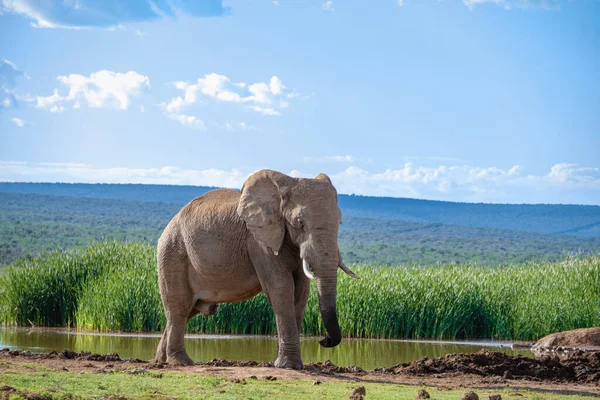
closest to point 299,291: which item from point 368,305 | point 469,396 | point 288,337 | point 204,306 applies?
point 288,337

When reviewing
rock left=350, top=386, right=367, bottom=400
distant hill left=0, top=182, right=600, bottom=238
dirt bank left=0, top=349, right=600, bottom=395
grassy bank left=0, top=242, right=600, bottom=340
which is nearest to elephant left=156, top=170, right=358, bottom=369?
dirt bank left=0, top=349, right=600, bottom=395

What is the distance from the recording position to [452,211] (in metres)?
149

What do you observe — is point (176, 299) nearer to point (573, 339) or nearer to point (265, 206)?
point (265, 206)

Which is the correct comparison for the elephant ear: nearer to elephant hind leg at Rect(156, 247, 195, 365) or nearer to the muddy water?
elephant hind leg at Rect(156, 247, 195, 365)

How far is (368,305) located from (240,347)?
4.14m

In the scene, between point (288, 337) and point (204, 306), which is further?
point (204, 306)

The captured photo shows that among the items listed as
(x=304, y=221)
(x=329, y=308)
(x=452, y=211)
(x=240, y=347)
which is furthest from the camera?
(x=452, y=211)

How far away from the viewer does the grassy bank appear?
69.3ft

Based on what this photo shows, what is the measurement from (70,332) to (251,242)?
32.2 ft

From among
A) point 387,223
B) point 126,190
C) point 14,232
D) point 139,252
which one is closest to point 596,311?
point 139,252

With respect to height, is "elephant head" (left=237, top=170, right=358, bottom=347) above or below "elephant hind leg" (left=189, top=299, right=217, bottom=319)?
above

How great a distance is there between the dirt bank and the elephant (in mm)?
581

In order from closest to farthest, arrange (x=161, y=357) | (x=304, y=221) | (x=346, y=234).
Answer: (x=304, y=221) → (x=161, y=357) → (x=346, y=234)

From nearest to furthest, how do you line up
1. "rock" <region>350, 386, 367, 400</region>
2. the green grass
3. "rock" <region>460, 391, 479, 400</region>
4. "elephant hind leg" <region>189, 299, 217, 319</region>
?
1. the green grass
2. "rock" <region>460, 391, 479, 400</region>
3. "rock" <region>350, 386, 367, 400</region>
4. "elephant hind leg" <region>189, 299, 217, 319</region>
